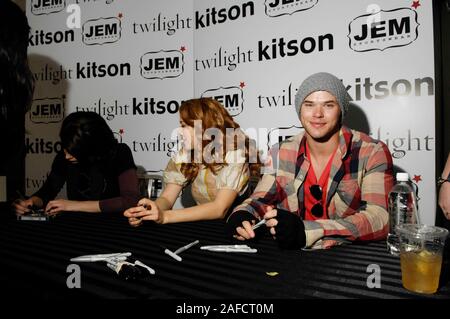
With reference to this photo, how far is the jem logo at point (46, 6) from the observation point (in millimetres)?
3195

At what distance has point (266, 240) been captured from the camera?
1.08 m

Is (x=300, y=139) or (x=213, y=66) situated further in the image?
(x=213, y=66)

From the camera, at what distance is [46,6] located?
325cm

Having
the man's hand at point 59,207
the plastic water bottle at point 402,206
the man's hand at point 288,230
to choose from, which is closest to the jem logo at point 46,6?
the man's hand at point 59,207

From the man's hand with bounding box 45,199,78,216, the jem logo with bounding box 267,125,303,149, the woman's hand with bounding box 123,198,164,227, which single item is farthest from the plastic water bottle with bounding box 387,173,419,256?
the man's hand with bounding box 45,199,78,216

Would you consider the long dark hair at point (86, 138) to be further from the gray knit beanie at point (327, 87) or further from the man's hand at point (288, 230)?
the man's hand at point (288, 230)

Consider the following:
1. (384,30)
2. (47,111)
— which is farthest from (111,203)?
(47,111)

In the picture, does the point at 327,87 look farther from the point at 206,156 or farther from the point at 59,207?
the point at 59,207

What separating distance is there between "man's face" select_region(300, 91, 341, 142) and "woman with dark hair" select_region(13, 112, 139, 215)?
3.36 ft

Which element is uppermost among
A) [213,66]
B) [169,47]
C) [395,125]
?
[169,47]

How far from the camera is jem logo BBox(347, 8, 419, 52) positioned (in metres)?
2.02

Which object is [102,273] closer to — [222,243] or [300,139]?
[222,243]

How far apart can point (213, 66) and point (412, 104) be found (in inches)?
56.2
